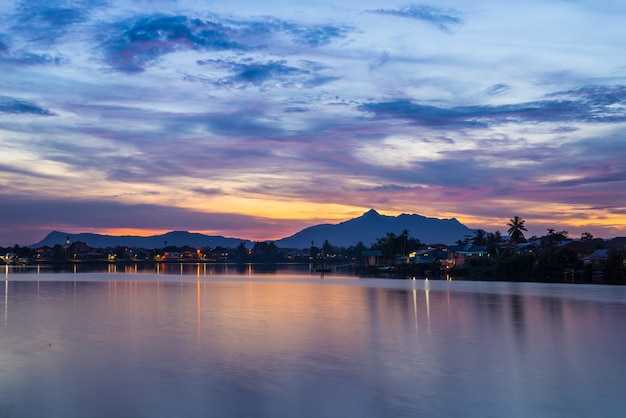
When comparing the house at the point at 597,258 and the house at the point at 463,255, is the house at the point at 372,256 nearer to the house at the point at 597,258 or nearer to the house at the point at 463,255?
the house at the point at 463,255

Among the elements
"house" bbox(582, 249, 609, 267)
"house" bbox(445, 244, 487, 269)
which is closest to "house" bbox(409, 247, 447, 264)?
"house" bbox(445, 244, 487, 269)

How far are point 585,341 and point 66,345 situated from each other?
22.8 m

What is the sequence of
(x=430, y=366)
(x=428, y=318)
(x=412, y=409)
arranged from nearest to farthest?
(x=412, y=409) → (x=430, y=366) → (x=428, y=318)

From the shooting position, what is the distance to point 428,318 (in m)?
37.3

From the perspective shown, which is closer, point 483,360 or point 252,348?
point 483,360

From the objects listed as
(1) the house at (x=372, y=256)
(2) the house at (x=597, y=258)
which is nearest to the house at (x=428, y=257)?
(1) the house at (x=372, y=256)

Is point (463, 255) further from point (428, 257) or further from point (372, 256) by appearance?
point (372, 256)

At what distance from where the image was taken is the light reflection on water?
16203mm

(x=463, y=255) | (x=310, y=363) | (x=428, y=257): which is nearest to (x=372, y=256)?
(x=428, y=257)

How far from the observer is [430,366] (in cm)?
2158

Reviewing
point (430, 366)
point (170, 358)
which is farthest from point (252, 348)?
point (430, 366)

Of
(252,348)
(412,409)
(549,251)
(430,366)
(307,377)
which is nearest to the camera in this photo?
(412,409)

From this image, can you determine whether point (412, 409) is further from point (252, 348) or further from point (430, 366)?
point (252, 348)

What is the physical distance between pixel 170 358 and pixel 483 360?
38.1 feet
